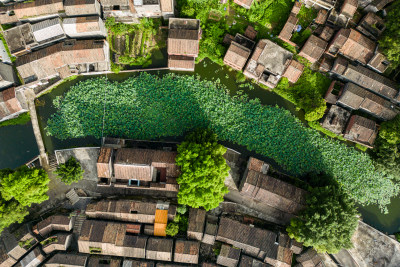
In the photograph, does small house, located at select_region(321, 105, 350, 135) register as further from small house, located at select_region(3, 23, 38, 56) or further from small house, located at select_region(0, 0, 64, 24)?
small house, located at select_region(3, 23, 38, 56)

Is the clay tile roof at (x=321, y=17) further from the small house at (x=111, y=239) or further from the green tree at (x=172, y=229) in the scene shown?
the small house at (x=111, y=239)

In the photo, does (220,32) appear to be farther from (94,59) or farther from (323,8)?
(94,59)

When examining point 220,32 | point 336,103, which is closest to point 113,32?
point 220,32

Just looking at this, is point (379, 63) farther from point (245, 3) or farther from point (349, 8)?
point (245, 3)

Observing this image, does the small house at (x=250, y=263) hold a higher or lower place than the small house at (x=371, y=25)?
lower

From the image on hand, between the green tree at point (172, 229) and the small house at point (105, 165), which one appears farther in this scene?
the green tree at point (172, 229)

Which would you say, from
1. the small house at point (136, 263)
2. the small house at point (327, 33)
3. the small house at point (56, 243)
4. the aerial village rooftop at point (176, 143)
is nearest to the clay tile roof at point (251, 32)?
the aerial village rooftop at point (176, 143)

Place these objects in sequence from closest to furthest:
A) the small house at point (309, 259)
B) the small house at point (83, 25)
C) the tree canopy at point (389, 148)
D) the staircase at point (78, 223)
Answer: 1. the tree canopy at point (389, 148)
2. the small house at point (83, 25)
3. the small house at point (309, 259)
4. the staircase at point (78, 223)
